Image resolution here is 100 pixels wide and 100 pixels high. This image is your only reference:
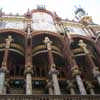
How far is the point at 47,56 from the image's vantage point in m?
21.2

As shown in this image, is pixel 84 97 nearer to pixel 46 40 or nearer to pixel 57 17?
pixel 46 40

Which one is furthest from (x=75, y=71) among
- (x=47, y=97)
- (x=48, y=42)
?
(x=48, y=42)

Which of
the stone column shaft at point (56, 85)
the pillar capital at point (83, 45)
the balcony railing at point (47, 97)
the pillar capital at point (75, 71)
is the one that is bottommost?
the balcony railing at point (47, 97)

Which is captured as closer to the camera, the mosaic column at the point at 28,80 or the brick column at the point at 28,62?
the mosaic column at the point at 28,80

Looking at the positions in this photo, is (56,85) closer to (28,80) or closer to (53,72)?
(53,72)

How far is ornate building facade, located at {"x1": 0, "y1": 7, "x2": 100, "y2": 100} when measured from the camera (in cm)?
1759

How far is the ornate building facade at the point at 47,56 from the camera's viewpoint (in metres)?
17.6

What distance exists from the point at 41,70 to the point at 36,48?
8.76ft

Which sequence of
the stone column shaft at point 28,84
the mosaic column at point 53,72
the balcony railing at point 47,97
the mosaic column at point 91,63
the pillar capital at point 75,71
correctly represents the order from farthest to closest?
the mosaic column at point 91,63
the pillar capital at point 75,71
the mosaic column at point 53,72
the stone column shaft at point 28,84
the balcony railing at point 47,97

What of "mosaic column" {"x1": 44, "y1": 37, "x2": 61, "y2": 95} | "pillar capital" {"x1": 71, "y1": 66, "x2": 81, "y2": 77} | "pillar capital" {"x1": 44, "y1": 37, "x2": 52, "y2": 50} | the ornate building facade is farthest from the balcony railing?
"pillar capital" {"x1": 44, "y1": 37, "x2": 52, "y2": 50}

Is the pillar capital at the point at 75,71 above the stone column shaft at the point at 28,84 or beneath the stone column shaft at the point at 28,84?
above

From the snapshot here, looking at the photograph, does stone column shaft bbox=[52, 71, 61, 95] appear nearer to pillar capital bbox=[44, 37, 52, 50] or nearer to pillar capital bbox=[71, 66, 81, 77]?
pillar capital bbox=[71, 66, 81, 77]

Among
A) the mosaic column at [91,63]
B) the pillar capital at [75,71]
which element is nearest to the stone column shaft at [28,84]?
the pillar capital at [75,71]

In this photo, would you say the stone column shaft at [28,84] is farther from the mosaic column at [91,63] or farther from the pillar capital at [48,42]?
the mosaic column at [91,63]
